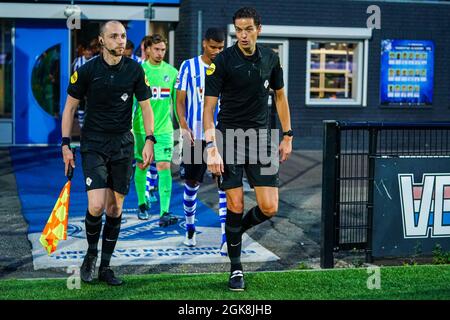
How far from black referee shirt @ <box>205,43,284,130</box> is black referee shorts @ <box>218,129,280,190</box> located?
168 millimetres

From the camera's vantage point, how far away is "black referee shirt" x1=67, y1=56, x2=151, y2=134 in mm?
6387

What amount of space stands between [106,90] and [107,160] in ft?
1.81

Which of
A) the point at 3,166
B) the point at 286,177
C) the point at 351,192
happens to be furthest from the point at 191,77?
the point at 3,166

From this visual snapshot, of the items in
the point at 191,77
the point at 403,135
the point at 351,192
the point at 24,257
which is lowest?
the point at 24,257

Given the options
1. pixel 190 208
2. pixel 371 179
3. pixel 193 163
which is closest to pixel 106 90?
pixel 193 163

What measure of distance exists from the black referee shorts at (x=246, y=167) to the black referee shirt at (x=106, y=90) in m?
0.85

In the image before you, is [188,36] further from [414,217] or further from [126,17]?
[414,217]

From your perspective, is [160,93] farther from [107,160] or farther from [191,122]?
[107,160]

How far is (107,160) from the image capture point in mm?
6477

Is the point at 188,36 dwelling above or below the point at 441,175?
above

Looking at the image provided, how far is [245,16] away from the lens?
6254 millimetres

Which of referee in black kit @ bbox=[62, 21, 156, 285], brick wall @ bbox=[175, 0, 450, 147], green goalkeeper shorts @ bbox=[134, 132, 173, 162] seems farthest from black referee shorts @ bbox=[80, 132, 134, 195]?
brick wall @ bbox=[175, 0, 450, 147]
